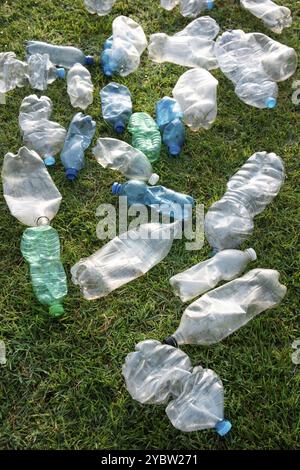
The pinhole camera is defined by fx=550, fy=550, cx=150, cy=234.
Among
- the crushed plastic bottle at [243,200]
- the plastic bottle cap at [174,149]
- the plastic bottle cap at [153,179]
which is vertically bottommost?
the crushed plastic bottle at [243,200]

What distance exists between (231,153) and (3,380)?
166 cm

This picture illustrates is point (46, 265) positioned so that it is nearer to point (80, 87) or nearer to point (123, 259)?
point (123, 259)

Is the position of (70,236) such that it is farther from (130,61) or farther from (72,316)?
(130,61)

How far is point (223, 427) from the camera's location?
2.16 meters

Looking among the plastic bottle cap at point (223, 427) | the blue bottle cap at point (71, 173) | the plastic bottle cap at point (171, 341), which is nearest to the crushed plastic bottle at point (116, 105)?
the blue bottle cap at point (71, 173)

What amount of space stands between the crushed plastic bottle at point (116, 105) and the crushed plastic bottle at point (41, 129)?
274mm

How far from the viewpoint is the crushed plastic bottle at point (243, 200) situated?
2697 millimetres

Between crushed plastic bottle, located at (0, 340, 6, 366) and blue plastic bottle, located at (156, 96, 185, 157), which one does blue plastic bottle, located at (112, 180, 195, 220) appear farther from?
crushed plastic bottle, located at (0, 340, 6, 366)

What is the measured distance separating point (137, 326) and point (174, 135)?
1.10 meters

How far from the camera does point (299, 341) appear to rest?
2.44 metres

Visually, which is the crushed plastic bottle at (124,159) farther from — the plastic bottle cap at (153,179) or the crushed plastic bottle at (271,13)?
the crushed plastic bottle at (271,13)

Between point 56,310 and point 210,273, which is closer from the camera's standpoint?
point 56,310

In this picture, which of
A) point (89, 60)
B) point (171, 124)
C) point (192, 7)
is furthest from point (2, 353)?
point (192, 7)

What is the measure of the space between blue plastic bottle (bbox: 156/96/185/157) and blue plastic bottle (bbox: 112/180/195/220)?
0.27 m
